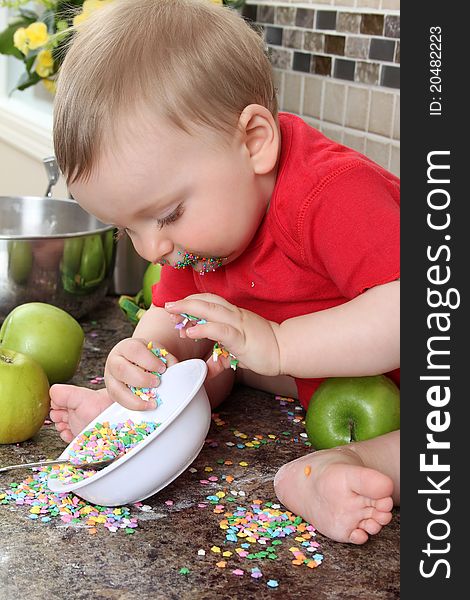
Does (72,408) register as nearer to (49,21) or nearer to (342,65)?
(342,65)

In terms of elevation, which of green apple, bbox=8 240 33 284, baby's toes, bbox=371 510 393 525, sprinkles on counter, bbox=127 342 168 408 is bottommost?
baby's toes, bbox=371 510 393 525

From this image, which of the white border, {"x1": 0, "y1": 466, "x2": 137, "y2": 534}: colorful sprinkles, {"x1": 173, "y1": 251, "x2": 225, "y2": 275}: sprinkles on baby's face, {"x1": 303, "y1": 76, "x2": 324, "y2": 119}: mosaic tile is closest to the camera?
{"x1": 0, "y1": 466, "x2": 137, "y2": 534}: colorful sprinkles

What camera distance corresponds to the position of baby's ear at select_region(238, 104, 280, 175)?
1.01 metres

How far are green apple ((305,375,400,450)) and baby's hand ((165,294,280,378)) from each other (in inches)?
4.6

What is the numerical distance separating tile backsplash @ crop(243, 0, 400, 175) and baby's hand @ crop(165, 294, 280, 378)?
0.56 metres

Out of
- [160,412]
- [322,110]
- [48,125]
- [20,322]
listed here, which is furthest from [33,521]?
[48,125]

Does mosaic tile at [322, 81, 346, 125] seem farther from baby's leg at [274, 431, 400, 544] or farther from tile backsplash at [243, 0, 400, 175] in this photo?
baby's leg at [274, 431, 400, 544]

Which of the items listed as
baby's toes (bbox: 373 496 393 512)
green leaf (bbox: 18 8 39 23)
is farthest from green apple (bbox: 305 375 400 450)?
green leaf (bbox: 18 8 39 23)

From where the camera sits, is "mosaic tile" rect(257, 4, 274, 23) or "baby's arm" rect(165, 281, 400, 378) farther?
"mosaic tile" rect(257, 4, 274, 23)

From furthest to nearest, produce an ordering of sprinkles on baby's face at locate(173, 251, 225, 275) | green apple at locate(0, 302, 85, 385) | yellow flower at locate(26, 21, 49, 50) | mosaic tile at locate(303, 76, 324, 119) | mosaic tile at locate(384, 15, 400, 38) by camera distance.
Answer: yellow flower at locate(26, 21, 49, 50)
mosaic tile at locate(303, 76, 324, 119)
mosaic tile at locate(384, 15, 400, 38)
green apple at locate(0, 302, 85, 385)
sprinkles on baby's face at locate(173, 251, 225, 275)

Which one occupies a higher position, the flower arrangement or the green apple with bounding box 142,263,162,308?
the flower arrangement

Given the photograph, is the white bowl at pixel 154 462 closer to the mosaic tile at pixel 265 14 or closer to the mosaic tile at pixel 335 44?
the mosaic tile at pixel 335 44

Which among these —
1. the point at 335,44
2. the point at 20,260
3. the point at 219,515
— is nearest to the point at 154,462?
the point at 219,515

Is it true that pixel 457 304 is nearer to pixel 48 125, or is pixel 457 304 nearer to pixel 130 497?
pixel 130 497
